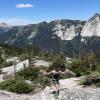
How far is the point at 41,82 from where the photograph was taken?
3866cm

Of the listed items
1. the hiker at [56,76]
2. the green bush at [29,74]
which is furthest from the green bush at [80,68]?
the hiker at [56,76]

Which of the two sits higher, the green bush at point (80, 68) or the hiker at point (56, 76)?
the hiker at point (56, 76)

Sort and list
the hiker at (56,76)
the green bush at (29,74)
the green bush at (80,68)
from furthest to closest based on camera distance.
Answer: the green bush at (80,68)
the green bush at (29,74)
the hiker at (56,76)

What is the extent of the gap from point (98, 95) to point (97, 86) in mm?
6078

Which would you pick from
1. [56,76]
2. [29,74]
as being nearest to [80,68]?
[29,74]

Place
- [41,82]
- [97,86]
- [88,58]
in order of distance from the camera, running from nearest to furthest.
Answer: [97,86] → [41,82] → [88,58]

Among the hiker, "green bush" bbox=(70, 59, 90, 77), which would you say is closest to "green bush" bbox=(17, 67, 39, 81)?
"green bush" bbox=(70, 59, 90, 77)

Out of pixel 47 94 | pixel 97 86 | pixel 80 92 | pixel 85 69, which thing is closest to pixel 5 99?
pixel 47 94

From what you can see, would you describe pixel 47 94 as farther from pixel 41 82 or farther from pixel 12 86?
pixel 41 82

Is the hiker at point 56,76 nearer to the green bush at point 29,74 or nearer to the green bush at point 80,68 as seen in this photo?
the green bush at point 29,74

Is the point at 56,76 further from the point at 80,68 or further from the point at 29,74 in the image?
the point at 80,68

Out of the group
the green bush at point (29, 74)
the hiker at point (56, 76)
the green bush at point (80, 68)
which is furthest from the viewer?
the green bush at point (80, 68)

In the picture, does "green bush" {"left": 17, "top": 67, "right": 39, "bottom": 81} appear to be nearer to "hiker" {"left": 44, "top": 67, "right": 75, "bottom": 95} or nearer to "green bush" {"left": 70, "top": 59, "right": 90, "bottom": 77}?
"green bush" {"left": 70, "top": 59, "right": 90, "bottom": 77}

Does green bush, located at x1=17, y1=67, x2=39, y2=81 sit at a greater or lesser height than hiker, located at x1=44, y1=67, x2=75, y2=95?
lesser
